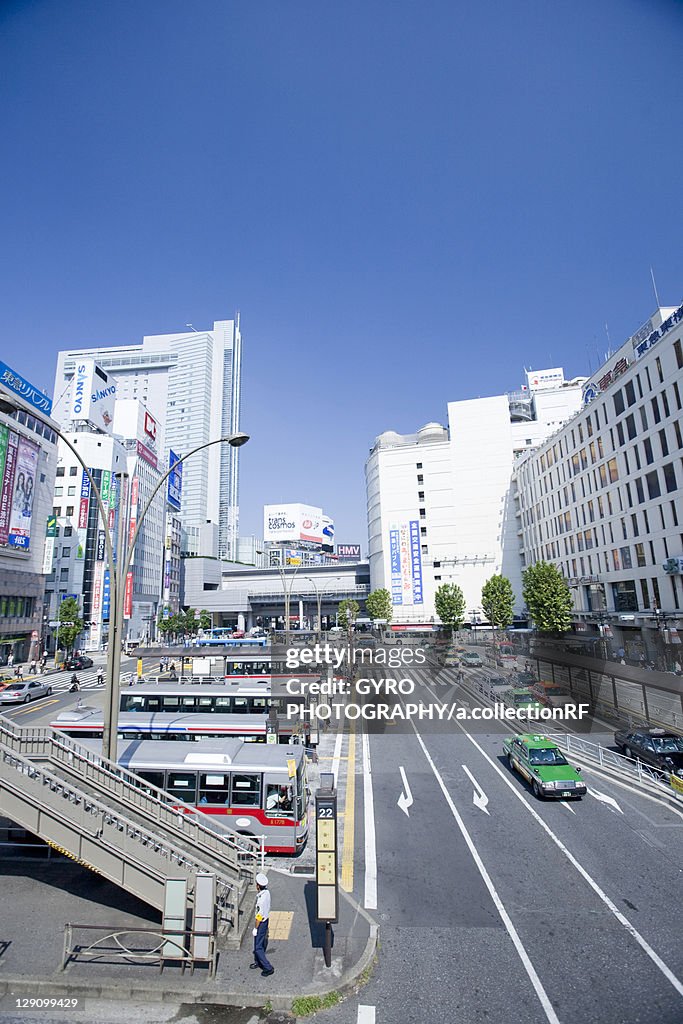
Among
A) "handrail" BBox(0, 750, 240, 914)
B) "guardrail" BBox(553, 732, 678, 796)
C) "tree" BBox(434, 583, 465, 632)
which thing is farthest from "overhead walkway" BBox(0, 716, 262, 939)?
"tree" BBox(434, 583, 465, 632)

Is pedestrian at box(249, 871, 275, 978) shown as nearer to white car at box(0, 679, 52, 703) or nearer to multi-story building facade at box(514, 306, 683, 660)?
multi-story building facade at box(514, 306, 683, 660)

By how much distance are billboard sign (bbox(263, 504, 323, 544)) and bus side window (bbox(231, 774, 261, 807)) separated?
115 meters

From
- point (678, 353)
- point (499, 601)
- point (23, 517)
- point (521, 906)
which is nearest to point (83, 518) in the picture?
point (23, 517)

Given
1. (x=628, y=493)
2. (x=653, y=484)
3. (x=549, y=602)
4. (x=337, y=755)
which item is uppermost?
(x=628, y=493)

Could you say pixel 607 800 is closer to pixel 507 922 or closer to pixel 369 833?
pixel 369 833

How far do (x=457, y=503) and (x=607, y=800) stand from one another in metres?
81.8

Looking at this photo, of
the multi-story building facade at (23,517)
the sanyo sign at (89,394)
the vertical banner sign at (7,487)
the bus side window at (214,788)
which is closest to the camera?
the bus side window at (214,788)

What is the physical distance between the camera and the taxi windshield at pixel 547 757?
1945cm

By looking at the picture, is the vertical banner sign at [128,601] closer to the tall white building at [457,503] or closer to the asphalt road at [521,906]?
the tall white building at [457,503]

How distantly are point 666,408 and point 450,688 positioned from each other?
28.6 meters

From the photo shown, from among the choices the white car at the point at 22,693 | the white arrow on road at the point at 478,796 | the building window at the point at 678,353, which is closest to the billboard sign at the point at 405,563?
the building window at the point at 678,353

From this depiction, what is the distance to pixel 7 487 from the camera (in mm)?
57438

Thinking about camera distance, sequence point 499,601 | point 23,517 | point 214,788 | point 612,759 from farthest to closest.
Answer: point 499,601, point 23,517, point 612,759, point 214,788

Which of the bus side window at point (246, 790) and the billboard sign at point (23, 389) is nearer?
the bus side window at point (246, 790)
